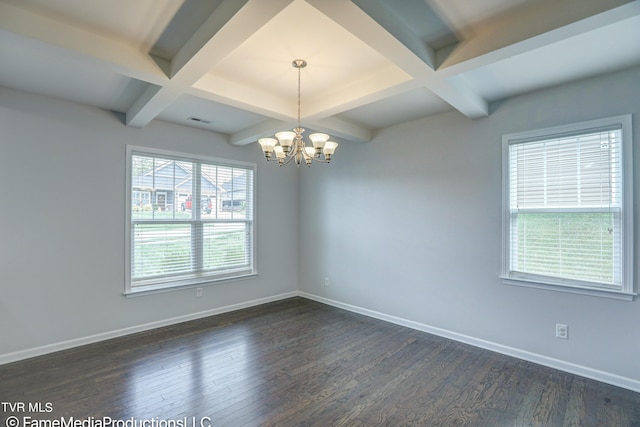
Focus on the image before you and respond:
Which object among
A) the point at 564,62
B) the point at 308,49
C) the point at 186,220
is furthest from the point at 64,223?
the point at 564,62

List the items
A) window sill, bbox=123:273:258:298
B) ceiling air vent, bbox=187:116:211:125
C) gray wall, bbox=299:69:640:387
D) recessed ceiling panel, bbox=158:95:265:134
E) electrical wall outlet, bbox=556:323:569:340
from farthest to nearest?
ceiling air vent, bbox=187:116:211:125
window sill, bbox=123:273:258:298
recessed ceiling panel, bbox=158:95:265:134
electrical wall outlet, bbox=556:323:569:340
gray wall, bbox=299:69:640:387

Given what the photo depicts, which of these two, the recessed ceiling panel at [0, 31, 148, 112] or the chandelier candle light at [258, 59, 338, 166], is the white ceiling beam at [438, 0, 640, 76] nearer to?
the chandelier candle light at [258, 59, 338, 166]

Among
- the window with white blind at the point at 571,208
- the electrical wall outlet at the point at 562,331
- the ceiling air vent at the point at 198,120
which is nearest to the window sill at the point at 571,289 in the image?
the window with white blind at the point at 571,208

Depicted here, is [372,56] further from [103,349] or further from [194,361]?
[103,349]

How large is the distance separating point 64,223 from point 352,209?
11.5 feet

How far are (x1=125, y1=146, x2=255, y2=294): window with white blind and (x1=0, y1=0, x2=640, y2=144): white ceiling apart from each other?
91cm

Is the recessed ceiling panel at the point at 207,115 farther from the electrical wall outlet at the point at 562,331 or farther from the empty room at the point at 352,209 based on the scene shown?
the electrical wall outlet at the point at 562,331

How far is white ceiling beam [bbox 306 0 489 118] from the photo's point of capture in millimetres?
1657

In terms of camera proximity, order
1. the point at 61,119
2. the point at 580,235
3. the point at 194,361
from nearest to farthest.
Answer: the point at 580,235 → the point at 194,361 → the point at 61,119

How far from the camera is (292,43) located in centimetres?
228

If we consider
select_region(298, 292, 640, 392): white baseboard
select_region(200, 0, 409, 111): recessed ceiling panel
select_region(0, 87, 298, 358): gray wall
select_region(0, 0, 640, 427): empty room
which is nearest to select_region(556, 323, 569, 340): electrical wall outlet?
select_region(0, 0, 640, 427): empty room

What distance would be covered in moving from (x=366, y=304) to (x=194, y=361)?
2.42 meters

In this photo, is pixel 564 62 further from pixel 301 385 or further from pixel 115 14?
pixel 301 385

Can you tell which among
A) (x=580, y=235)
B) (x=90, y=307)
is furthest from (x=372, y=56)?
(x=90, y=307)
